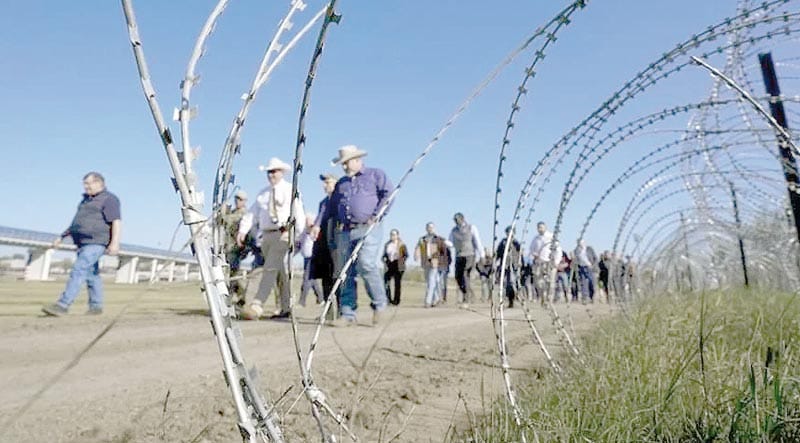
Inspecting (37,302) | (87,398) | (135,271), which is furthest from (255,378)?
(135,271)

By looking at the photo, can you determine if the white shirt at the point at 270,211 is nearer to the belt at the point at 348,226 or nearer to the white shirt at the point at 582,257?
the belt at the point at 348,226

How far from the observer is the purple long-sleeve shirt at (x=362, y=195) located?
546 cm

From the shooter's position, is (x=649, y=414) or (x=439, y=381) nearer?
(x=649, y=414)

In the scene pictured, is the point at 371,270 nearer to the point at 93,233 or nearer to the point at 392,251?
the point at 93,233

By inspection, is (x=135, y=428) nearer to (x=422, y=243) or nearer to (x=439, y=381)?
(x=439, y=381)

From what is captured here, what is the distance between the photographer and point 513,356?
13.6 ft

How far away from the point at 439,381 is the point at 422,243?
8.88 m

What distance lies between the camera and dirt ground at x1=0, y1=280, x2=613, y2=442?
209 centimetres

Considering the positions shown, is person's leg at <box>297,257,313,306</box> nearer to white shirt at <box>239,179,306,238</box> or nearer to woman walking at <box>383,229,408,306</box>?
woman walking at <box>383,229,408,306</box>

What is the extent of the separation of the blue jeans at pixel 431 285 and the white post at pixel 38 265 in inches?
592

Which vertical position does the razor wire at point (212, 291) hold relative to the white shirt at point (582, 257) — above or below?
below

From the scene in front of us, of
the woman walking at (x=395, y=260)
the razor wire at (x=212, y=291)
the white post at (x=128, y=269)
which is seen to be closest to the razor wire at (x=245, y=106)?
the razor wire at (x=212, y=291)

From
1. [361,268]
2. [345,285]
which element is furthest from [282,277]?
[361,268]

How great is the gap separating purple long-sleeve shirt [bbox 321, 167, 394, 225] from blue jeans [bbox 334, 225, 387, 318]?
147 mm
